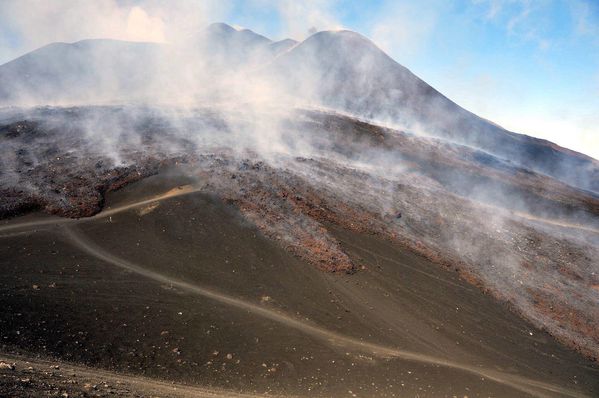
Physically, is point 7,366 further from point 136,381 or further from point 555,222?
point 555,222

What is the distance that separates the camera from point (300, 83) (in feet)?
182

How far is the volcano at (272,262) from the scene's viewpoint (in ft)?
34.9

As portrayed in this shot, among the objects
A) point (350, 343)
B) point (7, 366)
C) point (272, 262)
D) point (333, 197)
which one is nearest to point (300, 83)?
point (333, 197)

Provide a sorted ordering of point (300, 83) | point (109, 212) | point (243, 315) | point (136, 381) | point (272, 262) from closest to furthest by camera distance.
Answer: point (136, 381), point (243, 315), point (272, 262), point (109, 212), point (300, 83)

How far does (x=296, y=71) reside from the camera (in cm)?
5803

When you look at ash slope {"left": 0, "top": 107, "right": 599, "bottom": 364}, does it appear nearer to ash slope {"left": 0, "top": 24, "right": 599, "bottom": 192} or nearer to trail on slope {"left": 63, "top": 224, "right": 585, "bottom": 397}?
trail on slope {"left": 63, "top": 224, "right": 585, "bottom": 397}

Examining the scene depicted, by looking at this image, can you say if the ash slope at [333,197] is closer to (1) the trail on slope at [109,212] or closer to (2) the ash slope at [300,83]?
(1) the trail on slope at [109,212]

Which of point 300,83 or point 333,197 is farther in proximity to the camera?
point 300,83

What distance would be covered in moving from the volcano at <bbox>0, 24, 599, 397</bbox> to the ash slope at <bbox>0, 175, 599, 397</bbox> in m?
0.08

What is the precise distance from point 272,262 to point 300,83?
143ft

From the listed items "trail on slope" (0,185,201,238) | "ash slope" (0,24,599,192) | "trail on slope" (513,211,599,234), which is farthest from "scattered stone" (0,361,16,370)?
"ash slope" (0,24,599,192)

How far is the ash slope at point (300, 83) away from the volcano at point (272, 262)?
33.6ft

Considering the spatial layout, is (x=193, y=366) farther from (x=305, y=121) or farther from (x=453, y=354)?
(x=305, y=121)

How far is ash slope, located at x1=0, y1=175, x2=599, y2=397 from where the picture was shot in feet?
33.9
